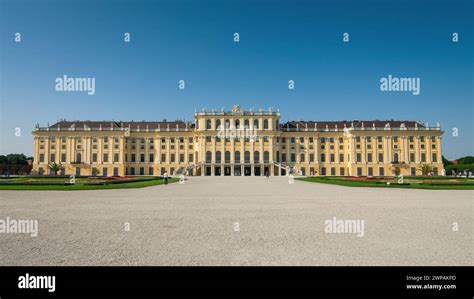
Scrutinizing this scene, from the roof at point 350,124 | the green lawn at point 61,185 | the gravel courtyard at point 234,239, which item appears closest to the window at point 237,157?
the roof at point 350,124

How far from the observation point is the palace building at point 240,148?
213ft

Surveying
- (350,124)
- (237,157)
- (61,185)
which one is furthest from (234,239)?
(350,124)

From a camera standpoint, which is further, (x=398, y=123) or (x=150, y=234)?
(x=398, y=123)

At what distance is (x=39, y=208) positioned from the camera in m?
11.5

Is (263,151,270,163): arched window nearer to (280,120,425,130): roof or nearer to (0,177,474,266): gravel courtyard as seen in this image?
(280,120,425,130): roof

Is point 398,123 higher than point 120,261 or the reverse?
higher

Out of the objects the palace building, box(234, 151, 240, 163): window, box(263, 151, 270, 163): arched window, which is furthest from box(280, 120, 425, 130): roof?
box(234, 151, 240, 163): window

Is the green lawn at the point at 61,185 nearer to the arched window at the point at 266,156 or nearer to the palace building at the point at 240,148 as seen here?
the palace building at the point at 240,148

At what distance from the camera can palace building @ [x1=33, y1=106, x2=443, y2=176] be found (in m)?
65.0

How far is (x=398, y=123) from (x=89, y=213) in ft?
235
